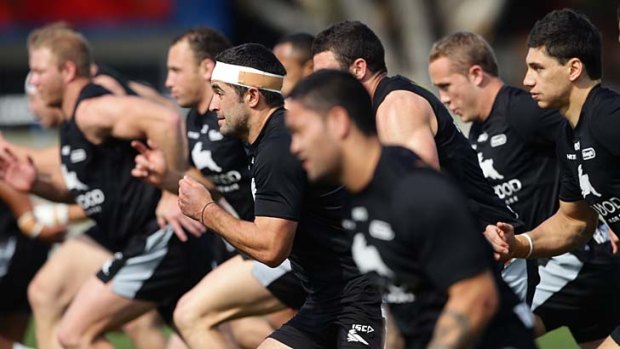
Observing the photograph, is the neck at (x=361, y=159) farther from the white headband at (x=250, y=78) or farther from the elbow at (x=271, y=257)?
the white headband at (x=250, y=78)

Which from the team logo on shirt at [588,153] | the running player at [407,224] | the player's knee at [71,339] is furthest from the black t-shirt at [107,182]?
Answer: the running player at [407,224]

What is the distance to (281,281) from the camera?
25.7ft

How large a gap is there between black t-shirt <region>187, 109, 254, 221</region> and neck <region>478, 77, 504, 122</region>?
1.53 meters

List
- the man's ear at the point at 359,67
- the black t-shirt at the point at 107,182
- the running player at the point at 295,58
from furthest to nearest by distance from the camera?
the running player at the point at 295,58, the black t-shirt at the point at 107,182, the man's ear at the point at 359,67

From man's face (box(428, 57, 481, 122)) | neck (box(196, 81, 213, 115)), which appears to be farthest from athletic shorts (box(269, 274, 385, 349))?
neck (box(196, 81, 213, 115))

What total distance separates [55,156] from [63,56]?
132 centimetres

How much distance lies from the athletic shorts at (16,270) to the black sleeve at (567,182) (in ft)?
16.4

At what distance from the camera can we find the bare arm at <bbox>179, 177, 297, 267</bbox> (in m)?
6.33

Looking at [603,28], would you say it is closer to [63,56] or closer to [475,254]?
[63,56]

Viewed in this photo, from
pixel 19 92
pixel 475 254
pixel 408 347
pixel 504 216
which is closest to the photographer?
pixel 475 254

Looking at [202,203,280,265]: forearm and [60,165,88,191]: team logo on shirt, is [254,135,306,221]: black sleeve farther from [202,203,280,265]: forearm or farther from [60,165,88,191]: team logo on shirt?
[60,165,88,191]: team logo on shirt

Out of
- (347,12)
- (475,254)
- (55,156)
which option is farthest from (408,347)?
(347,12)

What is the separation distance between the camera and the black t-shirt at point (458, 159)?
6637mm

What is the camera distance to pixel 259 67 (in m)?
6.89
